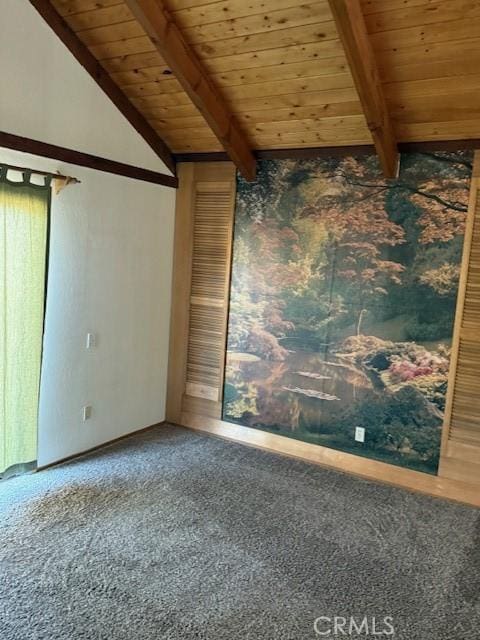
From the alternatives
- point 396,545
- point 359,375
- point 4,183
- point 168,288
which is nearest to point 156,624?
point 396,545

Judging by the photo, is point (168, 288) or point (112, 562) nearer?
point (112, 562)

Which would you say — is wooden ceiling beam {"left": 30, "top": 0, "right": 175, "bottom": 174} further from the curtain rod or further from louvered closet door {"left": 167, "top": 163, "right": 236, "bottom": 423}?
the curtain rod

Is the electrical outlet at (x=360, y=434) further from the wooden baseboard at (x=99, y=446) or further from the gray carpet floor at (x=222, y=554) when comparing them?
the wooden baseboard at (x=99, y=446)

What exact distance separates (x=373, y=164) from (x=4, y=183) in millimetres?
2476

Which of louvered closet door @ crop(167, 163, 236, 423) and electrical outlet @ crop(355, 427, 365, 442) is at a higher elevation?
louvered closet door @ crop(167, 163, 236, 423)

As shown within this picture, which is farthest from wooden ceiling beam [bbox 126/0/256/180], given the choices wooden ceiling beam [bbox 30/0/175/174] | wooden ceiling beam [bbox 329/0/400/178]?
wooden ceiling beam [bbox 329/0/400/178]

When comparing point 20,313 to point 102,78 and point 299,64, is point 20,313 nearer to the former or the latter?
point 102,78

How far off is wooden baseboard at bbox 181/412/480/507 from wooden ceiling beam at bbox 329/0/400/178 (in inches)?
83.2

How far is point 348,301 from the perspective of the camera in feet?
12.8

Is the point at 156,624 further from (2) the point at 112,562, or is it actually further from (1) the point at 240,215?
(1) the point at 240,215

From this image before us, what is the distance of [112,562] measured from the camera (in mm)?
2654

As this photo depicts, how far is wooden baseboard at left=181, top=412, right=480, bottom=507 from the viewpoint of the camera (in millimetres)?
3600

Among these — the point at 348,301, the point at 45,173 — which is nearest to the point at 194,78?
the point at 45,173

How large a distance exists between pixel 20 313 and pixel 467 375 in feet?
9.80
